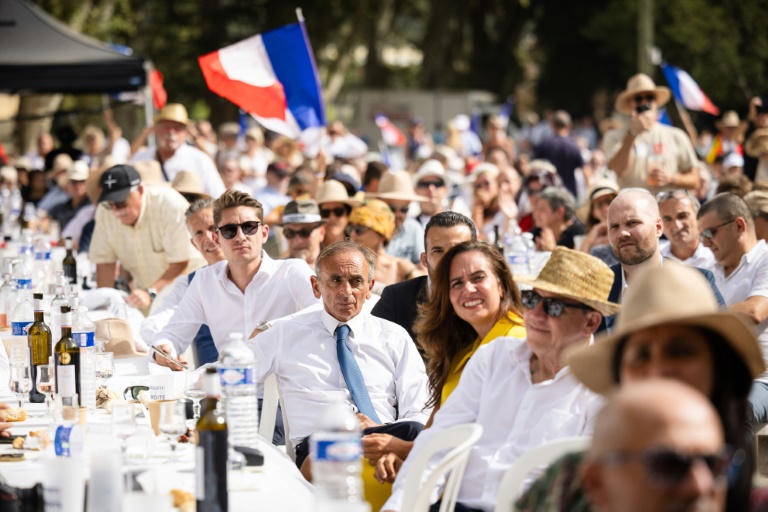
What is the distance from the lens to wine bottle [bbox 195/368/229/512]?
3605 mm

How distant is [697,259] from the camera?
7.96 metres

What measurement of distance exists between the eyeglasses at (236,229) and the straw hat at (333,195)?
2942mm

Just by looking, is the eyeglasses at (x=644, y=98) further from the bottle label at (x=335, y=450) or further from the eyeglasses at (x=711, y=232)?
the bottle label at (x=335, y=450)

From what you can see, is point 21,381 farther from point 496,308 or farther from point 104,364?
point 496,308

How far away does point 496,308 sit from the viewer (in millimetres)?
5355

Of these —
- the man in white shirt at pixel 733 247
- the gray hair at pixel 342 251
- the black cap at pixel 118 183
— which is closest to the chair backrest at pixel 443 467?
the gray hair at pixel 342 251

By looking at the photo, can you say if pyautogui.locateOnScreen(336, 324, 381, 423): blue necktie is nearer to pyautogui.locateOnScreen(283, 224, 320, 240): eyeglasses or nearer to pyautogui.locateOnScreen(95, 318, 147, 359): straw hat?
pyautogui.locateOnScreen(95, 318, 147, 359): straw hat

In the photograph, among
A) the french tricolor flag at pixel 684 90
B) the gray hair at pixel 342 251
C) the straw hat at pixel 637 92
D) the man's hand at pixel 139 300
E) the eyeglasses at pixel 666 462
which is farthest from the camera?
the french tricolor flag at pixel 684 90

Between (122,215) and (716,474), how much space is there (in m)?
8.05

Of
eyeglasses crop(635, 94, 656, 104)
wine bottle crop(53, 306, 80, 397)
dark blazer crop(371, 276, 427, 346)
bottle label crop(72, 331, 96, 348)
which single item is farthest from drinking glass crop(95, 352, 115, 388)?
eyeglasses crop(635, 94, 656, 104)

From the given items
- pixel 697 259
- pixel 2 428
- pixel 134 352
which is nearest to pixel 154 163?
pixel 134 352

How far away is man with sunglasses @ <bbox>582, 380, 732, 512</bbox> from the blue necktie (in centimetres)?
353

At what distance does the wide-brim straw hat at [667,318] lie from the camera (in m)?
3.07

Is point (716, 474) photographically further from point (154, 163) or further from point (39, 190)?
point (39, 190)
